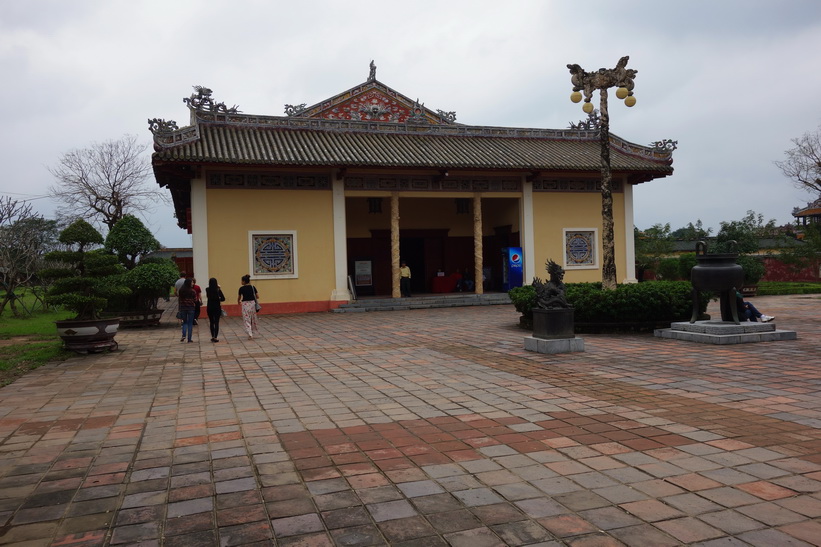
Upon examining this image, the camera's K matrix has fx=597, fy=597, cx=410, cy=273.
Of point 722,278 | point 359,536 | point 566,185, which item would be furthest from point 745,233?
point 359,536

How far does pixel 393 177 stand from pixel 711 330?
12.2 m

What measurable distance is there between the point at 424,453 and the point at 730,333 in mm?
7172

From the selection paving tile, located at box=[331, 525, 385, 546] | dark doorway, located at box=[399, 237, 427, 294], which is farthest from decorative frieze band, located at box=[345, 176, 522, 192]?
paving tile, located at box=[331, 525, 385, 546]

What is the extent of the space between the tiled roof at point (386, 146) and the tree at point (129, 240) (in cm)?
244

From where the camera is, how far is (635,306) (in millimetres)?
10969

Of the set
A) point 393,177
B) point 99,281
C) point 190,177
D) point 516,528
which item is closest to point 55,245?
point 190,177

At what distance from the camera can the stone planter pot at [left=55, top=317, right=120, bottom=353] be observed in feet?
32.8

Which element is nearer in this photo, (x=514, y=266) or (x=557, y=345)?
(x=557, y=345)

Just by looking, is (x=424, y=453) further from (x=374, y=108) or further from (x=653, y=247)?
(x=653, y=247)

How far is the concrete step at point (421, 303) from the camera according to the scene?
60.5 feet

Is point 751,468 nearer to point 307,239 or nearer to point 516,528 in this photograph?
point 516,528

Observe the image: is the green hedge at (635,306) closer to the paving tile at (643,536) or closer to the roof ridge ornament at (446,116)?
the paving tile at (643,536)

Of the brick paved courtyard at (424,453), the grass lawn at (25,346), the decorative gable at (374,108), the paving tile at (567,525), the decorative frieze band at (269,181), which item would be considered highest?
the decorative gable at (374,108)

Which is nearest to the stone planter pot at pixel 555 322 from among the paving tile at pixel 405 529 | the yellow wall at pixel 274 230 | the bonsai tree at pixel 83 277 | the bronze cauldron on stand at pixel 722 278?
the bronze cauldron on stand at pixel 722 278
